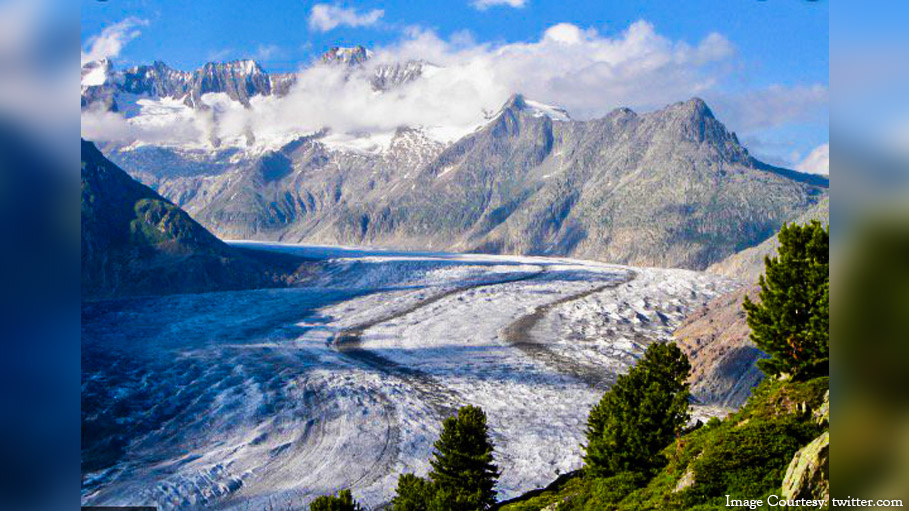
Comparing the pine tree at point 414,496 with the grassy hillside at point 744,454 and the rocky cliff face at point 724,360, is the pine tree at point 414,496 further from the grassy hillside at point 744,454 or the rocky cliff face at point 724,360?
the rocky cliff face at point 724,360

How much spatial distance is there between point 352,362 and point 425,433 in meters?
20.2

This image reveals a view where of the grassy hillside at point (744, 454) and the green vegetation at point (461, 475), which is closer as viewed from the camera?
the grassy hillside at point (744, 454)

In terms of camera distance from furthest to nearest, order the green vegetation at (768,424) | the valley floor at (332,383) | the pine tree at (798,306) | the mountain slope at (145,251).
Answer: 1. the mountain slope at (145,251)
2. the valley floor at (332,383)
3. the pine tree at (798,306)
4. the green vegetation at (768,424)

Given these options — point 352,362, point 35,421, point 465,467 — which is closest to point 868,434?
point 35,421

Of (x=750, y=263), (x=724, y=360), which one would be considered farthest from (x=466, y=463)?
(x=750, y=263)

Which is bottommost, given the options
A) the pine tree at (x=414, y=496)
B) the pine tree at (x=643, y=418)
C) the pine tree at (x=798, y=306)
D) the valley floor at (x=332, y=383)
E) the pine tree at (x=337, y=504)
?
the valley floor at (x=332, y=383)

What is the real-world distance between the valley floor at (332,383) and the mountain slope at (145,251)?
640 inches

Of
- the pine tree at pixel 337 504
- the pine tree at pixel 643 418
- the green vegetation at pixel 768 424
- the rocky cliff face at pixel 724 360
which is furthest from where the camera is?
the rocky cliff face at pixel 724 360

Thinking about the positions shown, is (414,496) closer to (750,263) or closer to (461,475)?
(461,475)

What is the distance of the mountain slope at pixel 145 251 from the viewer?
4370 inches

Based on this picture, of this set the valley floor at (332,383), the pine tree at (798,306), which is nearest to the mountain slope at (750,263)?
the valley floor at (332,383)

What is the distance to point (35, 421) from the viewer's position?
2.73 metres

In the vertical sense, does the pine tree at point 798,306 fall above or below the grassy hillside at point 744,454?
above

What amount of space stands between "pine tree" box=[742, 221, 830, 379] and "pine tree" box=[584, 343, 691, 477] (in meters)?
6.04
